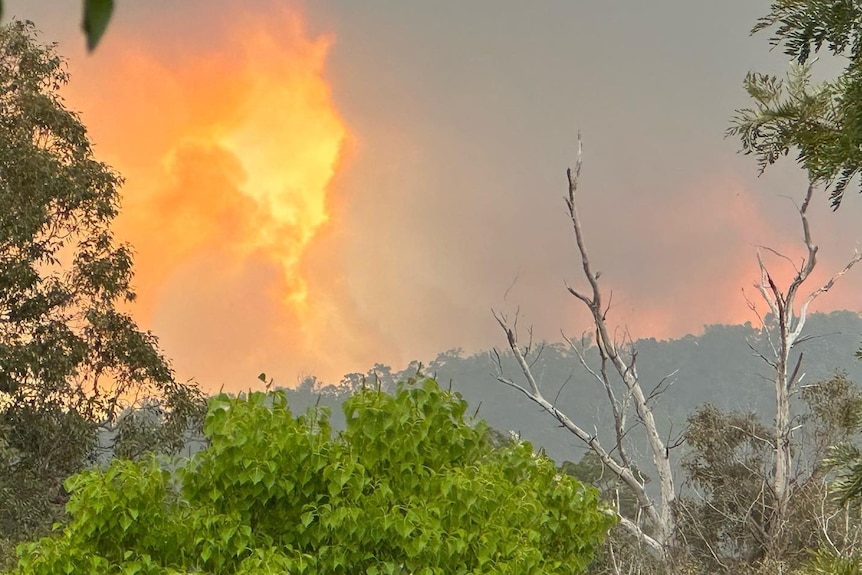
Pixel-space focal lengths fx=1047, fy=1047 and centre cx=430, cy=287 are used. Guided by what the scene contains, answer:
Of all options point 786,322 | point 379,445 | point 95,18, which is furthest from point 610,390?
point 95,18

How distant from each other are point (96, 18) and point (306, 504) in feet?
20.1

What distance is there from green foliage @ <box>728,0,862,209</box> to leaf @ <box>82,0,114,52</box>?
4721mm

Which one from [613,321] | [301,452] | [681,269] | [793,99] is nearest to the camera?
[793,99]

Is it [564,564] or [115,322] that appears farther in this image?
[115,322]

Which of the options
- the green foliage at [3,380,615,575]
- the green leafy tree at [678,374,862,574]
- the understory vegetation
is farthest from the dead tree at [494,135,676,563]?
the green foliage at [3,380,615,575]

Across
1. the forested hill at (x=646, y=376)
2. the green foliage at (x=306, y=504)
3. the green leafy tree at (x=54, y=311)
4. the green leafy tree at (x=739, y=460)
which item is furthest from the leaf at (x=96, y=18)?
the forested hill at (x=646, y=376)

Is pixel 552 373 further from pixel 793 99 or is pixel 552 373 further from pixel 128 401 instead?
pixel 793 99

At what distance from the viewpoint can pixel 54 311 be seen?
1753cm

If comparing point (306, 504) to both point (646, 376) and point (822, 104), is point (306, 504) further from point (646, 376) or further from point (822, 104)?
point (646, 376)

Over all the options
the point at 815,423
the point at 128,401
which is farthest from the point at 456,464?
the point at 815,423

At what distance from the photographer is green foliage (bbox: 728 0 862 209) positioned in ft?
15.6

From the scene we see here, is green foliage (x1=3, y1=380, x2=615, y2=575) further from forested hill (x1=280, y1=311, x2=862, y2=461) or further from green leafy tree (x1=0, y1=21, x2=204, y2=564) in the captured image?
forested hill (x1=280, y1=311, x2=862, y2=461)

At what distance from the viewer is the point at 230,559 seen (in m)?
6.34

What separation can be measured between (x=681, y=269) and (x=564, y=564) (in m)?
70.5
